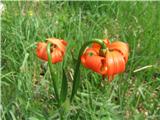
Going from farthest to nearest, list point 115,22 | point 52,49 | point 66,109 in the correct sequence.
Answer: point 115,22 → point 66,109 → point 52,49

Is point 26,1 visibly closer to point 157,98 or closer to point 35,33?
point 35,33

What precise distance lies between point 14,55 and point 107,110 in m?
0.75

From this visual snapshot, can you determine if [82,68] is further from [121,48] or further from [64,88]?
[121,48]

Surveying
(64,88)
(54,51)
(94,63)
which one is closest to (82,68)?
(64,88)

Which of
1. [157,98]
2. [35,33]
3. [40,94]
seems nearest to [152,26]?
[157,98]

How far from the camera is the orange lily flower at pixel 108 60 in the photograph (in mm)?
1210

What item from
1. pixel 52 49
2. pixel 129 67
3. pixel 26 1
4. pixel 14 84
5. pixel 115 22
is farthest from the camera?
pixel 26 1

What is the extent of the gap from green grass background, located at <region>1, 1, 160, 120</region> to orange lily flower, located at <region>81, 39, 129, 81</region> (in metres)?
0.19

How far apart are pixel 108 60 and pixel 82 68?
2.47 feet

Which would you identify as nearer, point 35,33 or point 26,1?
point 35,33

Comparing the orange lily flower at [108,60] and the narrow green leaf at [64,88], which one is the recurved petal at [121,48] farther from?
the narrow green leaf at [64,88]

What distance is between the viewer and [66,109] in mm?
1540

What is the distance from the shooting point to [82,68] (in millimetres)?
1964

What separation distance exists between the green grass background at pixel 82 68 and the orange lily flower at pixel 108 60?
0.19m
